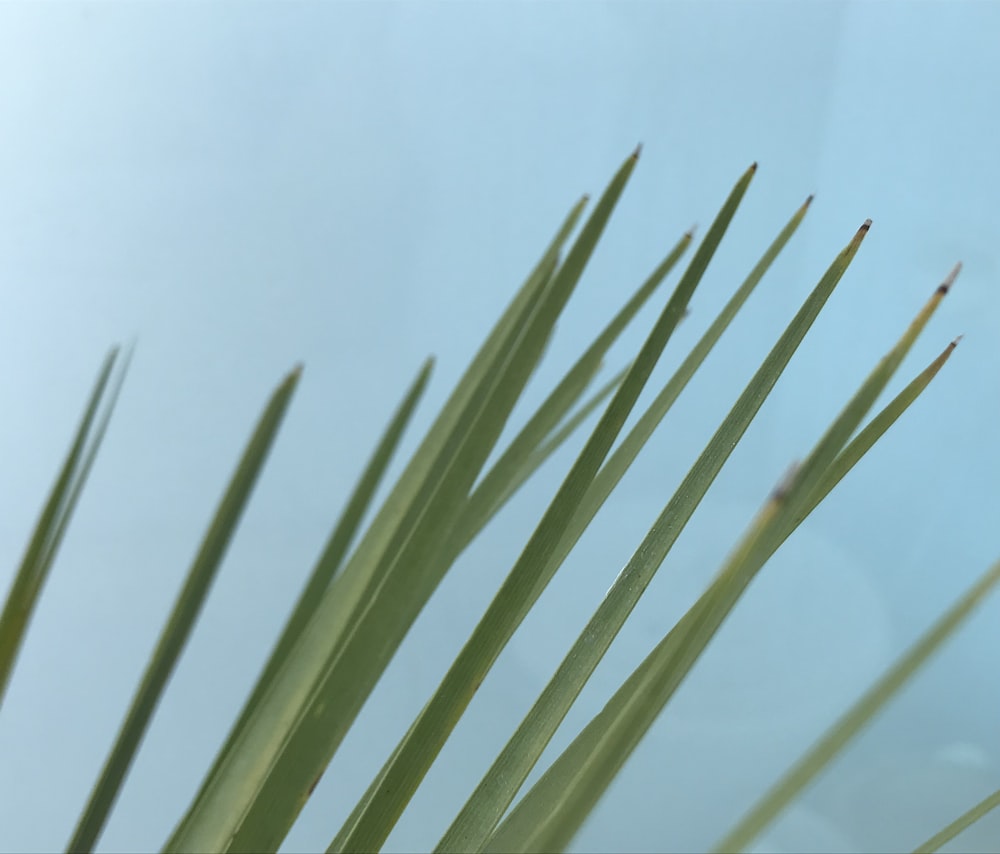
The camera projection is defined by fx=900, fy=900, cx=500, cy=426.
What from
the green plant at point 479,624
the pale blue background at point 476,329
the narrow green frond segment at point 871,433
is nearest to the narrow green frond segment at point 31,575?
the green plant at point 479,624

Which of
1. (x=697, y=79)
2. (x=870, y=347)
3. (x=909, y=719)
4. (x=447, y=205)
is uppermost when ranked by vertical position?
(x=697, y=79)

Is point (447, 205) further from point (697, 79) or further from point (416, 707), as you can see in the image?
point (416, 707)

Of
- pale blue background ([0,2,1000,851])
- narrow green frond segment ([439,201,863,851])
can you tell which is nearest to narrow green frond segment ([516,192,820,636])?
narrow green frond segment ([439,201,863,851])

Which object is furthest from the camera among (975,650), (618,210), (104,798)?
(618,210)

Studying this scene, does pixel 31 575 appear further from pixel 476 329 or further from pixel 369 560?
pixel 476 329

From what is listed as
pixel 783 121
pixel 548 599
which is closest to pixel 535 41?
pixel 783 121
